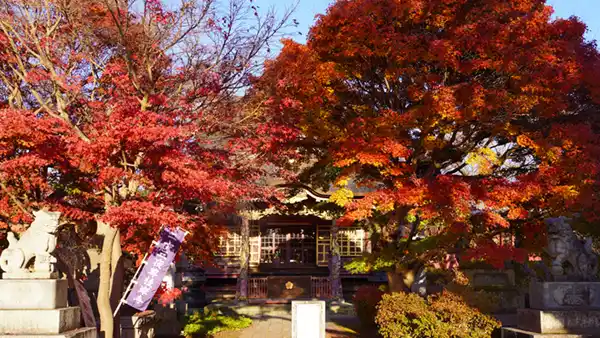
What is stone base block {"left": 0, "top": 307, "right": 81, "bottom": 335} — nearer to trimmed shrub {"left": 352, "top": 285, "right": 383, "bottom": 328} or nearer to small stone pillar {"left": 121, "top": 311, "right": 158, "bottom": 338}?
small stone pillar {"left": 121, "top": 311, "right": 158, "bottom": 338}

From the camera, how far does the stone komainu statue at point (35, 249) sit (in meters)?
10.5

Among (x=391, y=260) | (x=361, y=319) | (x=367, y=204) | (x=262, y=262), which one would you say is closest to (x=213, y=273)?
(x=262, y=262)

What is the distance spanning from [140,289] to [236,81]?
200 inches

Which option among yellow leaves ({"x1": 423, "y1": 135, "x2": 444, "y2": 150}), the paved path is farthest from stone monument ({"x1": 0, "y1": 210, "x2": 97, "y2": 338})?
yellow leaves ({"x1": 423, "y1": 135, "x2": 444, "y2": 150})

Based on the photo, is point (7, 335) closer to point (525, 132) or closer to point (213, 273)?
point (525, 132)

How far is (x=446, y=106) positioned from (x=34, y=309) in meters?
9.87

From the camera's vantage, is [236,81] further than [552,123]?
No

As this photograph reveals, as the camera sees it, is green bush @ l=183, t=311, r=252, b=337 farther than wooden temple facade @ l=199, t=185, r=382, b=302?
No

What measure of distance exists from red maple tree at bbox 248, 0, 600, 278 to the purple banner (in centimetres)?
315

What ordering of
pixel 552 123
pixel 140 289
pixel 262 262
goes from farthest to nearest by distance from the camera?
pixel 262 262
pixel 552 123
pixel 140 289

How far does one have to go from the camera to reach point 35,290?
10.3m

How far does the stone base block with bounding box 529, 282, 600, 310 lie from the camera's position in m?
12.7

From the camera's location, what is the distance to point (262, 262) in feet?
106

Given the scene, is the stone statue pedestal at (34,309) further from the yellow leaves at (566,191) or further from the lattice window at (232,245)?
the lattice window at (232,245)
